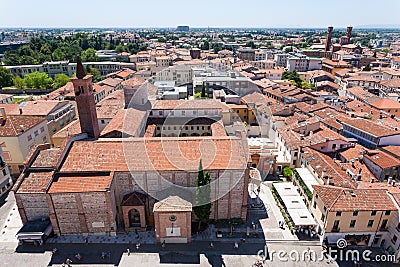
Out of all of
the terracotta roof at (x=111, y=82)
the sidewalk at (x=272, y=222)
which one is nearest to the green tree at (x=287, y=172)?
the sidewalk at (x=272, y=222)

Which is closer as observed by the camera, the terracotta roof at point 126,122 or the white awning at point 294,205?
the white awning at point 294,205

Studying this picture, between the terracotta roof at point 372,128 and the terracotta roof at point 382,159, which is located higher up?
the terracotta roof at point 372,128

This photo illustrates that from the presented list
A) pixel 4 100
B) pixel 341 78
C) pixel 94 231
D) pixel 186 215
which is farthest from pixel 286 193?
pixel 341 78

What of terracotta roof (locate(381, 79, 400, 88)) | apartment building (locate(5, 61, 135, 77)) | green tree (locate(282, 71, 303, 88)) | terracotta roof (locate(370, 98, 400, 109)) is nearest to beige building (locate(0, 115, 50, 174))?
apartment building (locate(5, 61, 135, 77))

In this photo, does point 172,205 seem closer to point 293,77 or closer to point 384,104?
point 384,104

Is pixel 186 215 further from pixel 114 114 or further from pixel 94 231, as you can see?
pixel 114 114

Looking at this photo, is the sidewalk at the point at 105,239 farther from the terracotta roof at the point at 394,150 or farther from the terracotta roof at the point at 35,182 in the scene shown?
the terracotta roof at the point at 394,150
